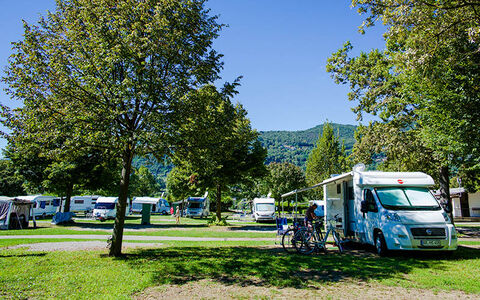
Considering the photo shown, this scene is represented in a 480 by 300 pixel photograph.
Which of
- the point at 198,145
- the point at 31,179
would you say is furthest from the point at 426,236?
the point at 31,179

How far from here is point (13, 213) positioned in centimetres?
1994

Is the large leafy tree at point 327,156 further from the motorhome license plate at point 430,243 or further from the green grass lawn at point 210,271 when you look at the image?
the motorhome license plate at point 430,243

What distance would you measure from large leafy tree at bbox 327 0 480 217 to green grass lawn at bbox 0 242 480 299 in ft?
16.2

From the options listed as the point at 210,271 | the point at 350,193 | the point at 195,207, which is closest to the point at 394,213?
the point at 350,193

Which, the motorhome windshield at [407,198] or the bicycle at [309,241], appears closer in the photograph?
the motorhome windshield at [407,198]

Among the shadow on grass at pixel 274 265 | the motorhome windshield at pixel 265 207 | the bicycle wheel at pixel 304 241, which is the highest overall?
the motorhome windshield at pixel 265 207

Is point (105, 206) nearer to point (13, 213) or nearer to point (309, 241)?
point (13, 213)

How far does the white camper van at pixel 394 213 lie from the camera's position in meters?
8.93

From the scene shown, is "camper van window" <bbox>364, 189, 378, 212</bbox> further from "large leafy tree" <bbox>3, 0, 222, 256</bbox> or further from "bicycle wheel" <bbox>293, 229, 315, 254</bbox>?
"large leafy tree" <bbox>3, 0, 222, 256</bbox>

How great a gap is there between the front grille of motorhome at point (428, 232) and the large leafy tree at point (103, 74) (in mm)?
7968

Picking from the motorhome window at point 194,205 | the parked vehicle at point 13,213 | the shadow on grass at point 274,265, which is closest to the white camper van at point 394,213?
the shadow on grass at point 274,265

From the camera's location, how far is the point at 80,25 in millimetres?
8789

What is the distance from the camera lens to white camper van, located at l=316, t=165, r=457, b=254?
893 cm

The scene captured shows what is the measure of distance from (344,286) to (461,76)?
9633 millimetres
